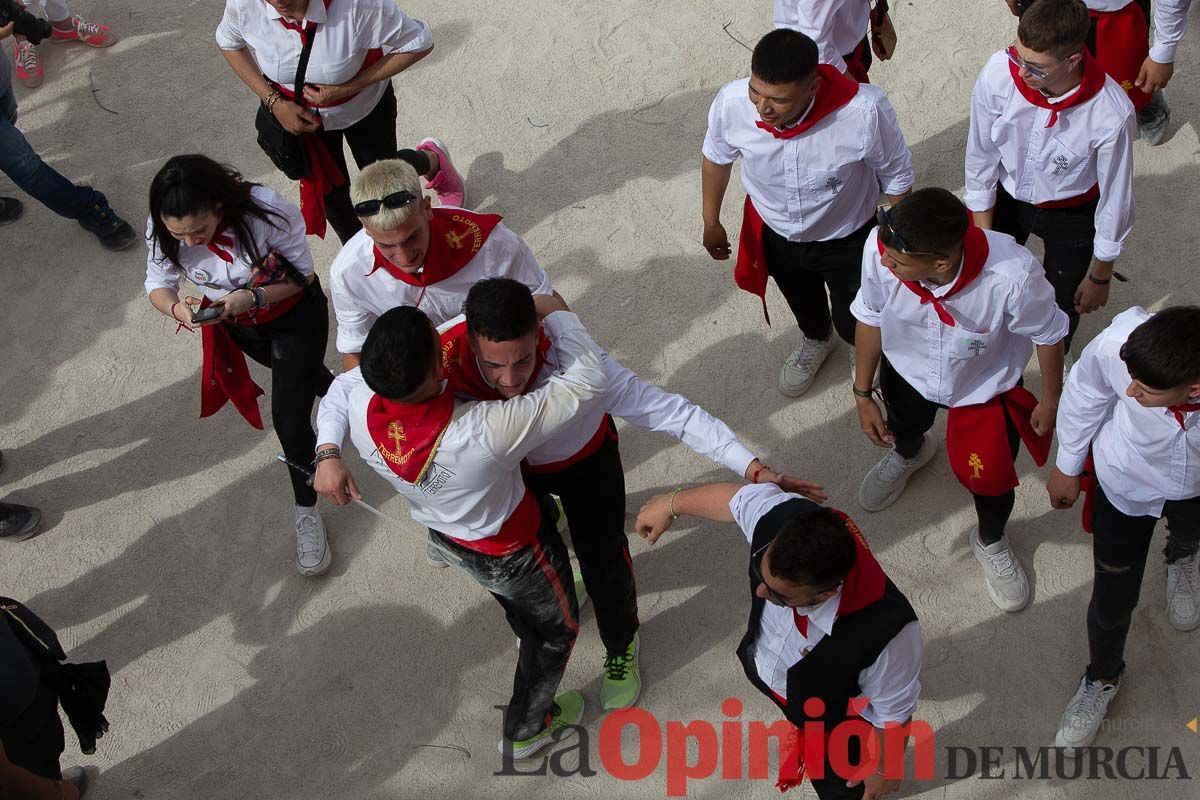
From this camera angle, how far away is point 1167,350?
2.78 m

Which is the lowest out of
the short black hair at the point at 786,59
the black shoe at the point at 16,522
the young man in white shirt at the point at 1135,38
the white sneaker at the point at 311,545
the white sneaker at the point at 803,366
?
the black shoe at the point at 16,522

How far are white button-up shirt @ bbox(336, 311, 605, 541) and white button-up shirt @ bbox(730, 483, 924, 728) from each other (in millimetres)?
527

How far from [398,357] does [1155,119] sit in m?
3.97

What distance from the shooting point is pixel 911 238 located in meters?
3.20

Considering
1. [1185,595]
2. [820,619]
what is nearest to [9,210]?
[820,619]

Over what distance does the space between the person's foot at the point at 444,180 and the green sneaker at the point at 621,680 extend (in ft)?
7.81

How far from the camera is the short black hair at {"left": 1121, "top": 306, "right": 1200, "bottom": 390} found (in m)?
2.78

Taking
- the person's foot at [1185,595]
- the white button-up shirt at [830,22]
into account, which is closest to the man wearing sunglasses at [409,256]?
the white button-up shirt at [830,22]

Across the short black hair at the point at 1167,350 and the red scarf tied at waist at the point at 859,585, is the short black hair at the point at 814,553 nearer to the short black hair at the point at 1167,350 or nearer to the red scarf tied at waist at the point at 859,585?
the red scarf tied at waist at the point at 859,585

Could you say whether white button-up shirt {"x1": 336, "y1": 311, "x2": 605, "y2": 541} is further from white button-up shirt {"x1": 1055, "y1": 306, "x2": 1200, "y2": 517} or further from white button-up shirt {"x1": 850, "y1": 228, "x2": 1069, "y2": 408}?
white button-up shirt {"x1": 1055, "y1": 306, "x2": 1200, "y2": 517}

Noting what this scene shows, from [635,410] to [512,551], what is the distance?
1.78 feet

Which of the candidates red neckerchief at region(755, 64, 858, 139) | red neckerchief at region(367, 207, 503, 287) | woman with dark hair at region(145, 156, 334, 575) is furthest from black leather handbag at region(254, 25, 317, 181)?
red neckerchief at region(755, 64, 858, 139)

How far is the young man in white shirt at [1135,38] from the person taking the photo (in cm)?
439

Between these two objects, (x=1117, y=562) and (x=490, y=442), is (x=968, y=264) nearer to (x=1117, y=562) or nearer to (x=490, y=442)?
(x=1117, y=562)
